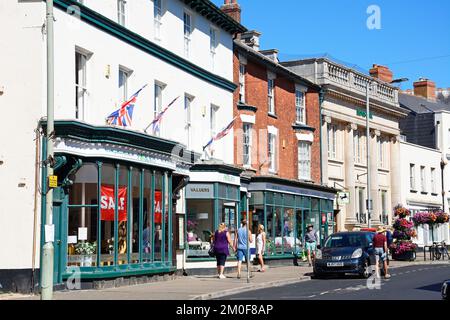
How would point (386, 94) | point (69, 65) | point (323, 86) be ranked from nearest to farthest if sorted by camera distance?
point (69, 65) < point (323, 86) < point (386, 94)

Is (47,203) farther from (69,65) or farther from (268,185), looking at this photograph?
(268,185)

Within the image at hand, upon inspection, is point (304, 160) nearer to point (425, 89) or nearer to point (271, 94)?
point (271, 94)

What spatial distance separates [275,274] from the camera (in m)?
28.5

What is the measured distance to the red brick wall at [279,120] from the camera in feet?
116

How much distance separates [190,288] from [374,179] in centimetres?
2872

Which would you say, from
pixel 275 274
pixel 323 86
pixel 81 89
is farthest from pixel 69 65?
pixel 323 86

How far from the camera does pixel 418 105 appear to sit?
61.5m

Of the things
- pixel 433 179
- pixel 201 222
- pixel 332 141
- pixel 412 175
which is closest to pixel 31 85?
pixel 201 222

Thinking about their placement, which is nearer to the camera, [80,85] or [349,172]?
[80,85]

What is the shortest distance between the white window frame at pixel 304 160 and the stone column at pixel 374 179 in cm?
840

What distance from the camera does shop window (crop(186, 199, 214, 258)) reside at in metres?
28.3

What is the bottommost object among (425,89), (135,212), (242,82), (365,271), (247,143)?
(365,271)
